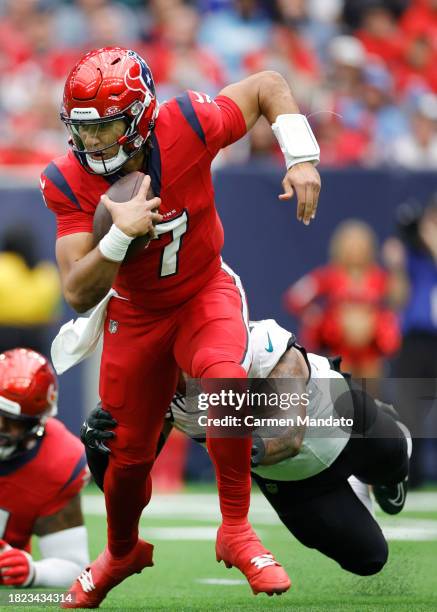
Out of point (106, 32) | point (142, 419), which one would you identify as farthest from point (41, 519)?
point (106, 32)

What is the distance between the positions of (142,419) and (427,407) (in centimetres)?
391

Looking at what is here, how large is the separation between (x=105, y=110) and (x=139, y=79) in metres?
0.23

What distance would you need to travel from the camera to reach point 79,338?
16.9 feet

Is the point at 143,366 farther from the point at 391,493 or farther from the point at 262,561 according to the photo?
the point at 391,493

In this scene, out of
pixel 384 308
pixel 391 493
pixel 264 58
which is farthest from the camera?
pixel 264 58

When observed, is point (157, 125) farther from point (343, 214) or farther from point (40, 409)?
point (343, 214)

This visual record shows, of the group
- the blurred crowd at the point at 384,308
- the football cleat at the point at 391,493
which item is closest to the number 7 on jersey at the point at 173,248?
the football cleat at the point at 391,493

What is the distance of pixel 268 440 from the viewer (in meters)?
4.91

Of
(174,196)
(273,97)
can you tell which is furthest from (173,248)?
(273,97)

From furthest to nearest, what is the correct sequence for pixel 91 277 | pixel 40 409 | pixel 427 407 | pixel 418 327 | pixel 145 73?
pixel 418 327, pixel 427 407, pixel 40 409, pixel 145 73, pixel 91 277

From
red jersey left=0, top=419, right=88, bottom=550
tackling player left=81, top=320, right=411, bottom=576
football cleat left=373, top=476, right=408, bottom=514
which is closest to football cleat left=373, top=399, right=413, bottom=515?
football cleat left=373, top=476, right=408, bottom=514

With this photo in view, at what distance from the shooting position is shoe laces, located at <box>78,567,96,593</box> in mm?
5055

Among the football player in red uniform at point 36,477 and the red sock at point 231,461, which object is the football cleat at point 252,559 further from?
the football player in red uniform at point 36,477

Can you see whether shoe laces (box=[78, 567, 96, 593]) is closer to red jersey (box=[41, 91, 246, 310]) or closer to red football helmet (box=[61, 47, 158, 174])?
red jersey (box=[41, 91, 246, 310])
